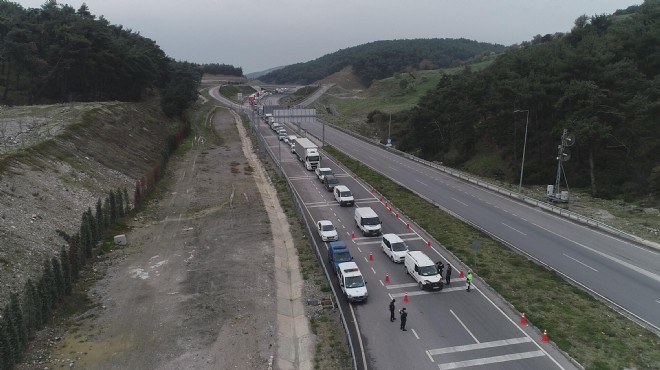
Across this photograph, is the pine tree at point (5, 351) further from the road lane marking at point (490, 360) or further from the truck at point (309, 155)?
the truck at point (309, 155)

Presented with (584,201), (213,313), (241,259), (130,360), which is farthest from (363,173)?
(130,360)

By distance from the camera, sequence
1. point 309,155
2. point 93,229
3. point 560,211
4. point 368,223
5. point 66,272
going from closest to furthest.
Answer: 1. point 66,272
2. point 93,229
3. point 368,223
4. point 560,211
5. point 309,155

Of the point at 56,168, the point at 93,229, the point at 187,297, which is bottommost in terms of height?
the point at 187,297

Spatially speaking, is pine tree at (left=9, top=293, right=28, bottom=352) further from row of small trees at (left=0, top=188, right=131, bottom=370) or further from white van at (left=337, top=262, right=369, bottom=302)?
white van at (left=337, top=262, right=369, bottom=302)

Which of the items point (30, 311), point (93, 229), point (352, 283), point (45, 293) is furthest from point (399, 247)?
point (93, 229)

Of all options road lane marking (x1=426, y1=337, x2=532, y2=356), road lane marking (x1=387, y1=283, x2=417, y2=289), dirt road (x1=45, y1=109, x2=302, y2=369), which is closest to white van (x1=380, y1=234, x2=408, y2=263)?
Result: road lane marking (x1=387, y1=283, x2=417, y2=289)

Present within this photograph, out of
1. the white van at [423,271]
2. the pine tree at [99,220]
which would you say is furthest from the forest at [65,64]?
the white van at [423,271]

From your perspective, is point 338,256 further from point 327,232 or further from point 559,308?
point 559,308
